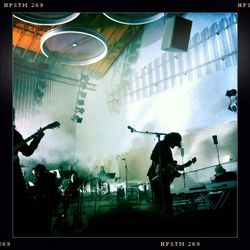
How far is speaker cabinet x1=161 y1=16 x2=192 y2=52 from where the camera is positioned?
8.95 ft

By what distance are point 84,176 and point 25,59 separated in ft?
3.65

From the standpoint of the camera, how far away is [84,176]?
8.96 feet

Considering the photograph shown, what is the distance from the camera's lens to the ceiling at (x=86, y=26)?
2.72 m

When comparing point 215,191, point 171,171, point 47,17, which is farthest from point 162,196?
point 47,17

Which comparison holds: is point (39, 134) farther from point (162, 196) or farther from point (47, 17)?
point (162, 196)

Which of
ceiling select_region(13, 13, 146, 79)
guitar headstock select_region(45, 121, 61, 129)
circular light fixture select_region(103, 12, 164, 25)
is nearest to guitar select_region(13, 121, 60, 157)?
guitar headstock select_region(45, 121, 61, 129)

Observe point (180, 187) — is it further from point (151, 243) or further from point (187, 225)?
point (151, 243)

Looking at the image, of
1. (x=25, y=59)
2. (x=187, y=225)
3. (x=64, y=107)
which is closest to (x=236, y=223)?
(x=187, y=225)

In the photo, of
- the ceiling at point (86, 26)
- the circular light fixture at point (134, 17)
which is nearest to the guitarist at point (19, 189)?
the ceiling at point (86, 26)

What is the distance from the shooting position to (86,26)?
9.00ft

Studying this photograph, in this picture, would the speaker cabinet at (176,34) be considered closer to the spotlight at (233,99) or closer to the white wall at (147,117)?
the white wall at (147,117)

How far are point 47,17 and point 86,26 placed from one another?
13.4 inches

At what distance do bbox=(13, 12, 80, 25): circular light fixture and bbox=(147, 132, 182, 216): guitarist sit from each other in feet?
4.28

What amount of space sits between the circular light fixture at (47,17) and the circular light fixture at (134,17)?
0.31 meters
